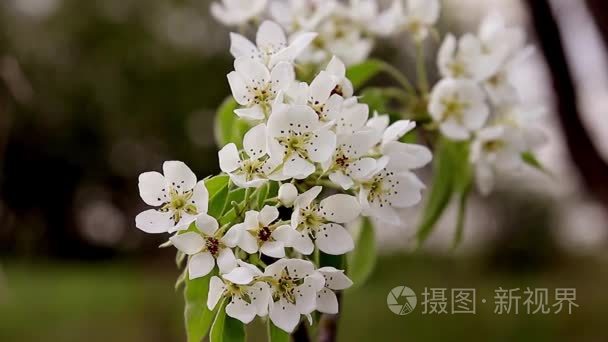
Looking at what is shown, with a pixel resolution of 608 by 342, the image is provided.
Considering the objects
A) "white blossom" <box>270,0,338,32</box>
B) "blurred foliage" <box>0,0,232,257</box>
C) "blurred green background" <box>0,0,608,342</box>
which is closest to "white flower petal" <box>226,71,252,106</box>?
"white blossom" <box>270,0,338,32</box>

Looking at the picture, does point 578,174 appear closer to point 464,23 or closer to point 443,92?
point 443,92

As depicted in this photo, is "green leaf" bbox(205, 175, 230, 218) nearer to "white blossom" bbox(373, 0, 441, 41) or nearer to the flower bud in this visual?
the flower bud

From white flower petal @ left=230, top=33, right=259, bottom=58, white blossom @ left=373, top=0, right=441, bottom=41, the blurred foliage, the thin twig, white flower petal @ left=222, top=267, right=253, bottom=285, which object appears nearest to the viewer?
white flower petal @ left=222, top=267, right=253, bottom=285

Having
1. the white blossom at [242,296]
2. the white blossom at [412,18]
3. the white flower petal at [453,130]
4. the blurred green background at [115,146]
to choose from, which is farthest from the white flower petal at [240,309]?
the blurred green background at [115,146]

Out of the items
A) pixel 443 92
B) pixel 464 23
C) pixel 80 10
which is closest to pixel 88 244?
pixel 80 10

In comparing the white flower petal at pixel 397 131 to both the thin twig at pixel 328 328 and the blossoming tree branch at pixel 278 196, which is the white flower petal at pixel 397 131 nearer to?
the blossoming tree branch at pixel 278 196

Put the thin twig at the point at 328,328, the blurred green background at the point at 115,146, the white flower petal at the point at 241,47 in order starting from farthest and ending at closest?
1. the blurred green background at the point at 115,146
2. the thin twig at the point at 328,328
3. the white flower petal at the point at 241,47
